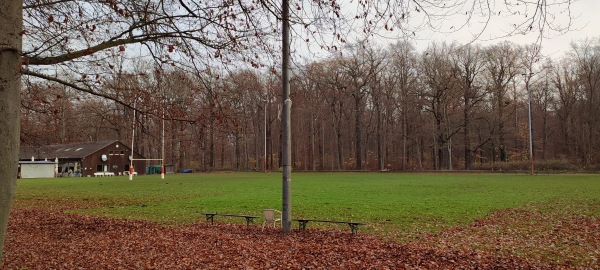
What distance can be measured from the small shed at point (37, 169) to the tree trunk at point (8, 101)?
6066 cm

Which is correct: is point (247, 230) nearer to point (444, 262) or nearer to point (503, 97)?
point (444, 262)

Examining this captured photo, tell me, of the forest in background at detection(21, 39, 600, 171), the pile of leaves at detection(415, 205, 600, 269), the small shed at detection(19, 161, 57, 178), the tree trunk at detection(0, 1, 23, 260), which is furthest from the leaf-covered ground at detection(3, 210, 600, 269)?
the small shed at detection(19, 161, 57, 178)

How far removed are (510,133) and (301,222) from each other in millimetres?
50786

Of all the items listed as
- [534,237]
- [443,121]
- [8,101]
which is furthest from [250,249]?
[443,121]

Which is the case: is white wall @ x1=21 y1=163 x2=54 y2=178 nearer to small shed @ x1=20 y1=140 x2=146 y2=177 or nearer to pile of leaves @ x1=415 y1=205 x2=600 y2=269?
small shed @ x1=20 y1=140 x2=146 y2=177

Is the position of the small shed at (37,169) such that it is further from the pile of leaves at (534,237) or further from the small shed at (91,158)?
the pile of leaves at (534,237)

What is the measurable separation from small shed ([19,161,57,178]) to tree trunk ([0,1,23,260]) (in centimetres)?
6066

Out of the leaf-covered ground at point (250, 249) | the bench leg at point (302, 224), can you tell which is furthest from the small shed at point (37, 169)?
the bench leg at point (302, 224)

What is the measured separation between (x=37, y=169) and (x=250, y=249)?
194 feet

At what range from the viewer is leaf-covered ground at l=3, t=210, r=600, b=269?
21.4ft

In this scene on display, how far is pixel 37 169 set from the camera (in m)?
56.5

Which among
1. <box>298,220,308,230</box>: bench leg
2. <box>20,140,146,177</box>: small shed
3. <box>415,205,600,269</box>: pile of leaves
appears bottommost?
<box>415,205,600,269</box>: pile of leaves

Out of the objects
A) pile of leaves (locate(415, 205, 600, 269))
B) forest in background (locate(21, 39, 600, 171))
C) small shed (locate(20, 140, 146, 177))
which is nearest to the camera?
pile of leaves (locate(415, 205, 600, 269))

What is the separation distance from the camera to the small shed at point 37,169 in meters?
55.5
